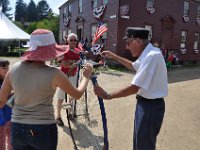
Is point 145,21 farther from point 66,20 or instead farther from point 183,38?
point 66,20

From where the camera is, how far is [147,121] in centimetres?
309

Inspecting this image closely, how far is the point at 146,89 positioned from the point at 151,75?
157 millimetres

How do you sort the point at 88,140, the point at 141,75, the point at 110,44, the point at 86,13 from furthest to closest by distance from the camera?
the point at 86,13
the point at 110,44
the point at 88,140
the point at 141,75

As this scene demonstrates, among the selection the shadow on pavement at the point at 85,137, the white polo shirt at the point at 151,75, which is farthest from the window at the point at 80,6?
the white polo shirt at the point at 151,75

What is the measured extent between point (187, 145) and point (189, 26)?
20279 mm

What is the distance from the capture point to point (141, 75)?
9.52 feet

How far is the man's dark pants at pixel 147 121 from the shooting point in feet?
10.2

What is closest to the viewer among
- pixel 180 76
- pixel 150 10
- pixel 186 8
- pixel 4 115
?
pixel 4 115

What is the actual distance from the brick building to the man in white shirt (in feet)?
42.5

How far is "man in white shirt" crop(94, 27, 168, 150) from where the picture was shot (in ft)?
9.57

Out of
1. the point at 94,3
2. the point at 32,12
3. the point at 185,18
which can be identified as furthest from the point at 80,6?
the point at 32,12

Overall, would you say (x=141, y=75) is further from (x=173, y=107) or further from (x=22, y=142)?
(x=173, y=107)

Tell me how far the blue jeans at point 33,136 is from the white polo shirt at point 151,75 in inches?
40.7

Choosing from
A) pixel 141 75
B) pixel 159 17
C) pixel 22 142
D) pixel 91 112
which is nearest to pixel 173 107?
pixel 91 112
